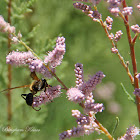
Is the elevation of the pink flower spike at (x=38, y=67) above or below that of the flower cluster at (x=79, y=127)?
above

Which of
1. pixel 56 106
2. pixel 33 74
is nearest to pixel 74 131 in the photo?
pixel 33 74

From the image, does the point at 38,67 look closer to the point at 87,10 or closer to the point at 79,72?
the point at 79,72

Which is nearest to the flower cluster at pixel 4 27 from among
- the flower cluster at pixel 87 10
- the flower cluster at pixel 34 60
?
the flower cluster at pixel 34 60

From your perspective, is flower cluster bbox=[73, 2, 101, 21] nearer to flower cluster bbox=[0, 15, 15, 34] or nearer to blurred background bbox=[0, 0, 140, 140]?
flower cluster bbox=[0, 15, 15, 34]

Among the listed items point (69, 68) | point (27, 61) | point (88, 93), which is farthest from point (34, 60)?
point (69, 68)

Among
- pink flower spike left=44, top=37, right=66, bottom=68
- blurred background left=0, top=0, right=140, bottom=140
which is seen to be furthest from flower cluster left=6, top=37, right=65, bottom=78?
blurred background left=0, top=0, right=140, bottom=140

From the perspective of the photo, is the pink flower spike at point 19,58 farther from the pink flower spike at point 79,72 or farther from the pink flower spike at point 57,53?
the pink flower spike at point 79,72

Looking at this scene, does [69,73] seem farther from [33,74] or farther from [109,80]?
[33,74]

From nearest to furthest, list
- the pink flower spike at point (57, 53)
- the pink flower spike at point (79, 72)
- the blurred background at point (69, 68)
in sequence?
the pink flower spike at point (57, 53) → the pink flower spike at point (79, 72) → the blurred background at point (69, 68)

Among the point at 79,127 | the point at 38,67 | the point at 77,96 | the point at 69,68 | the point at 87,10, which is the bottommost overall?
the point at 79,127

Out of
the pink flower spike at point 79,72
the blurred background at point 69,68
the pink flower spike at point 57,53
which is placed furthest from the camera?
the blurred background at point 69,68

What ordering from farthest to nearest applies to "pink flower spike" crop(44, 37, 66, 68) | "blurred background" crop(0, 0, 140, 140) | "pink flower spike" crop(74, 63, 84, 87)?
A: 1. "blurred background" crop(0, 0, 140, 140)
2. "pink flower spike" crop(74, 63, 84, 87)
3. "pink flower spike" crop(44, 37, 66, 68)
